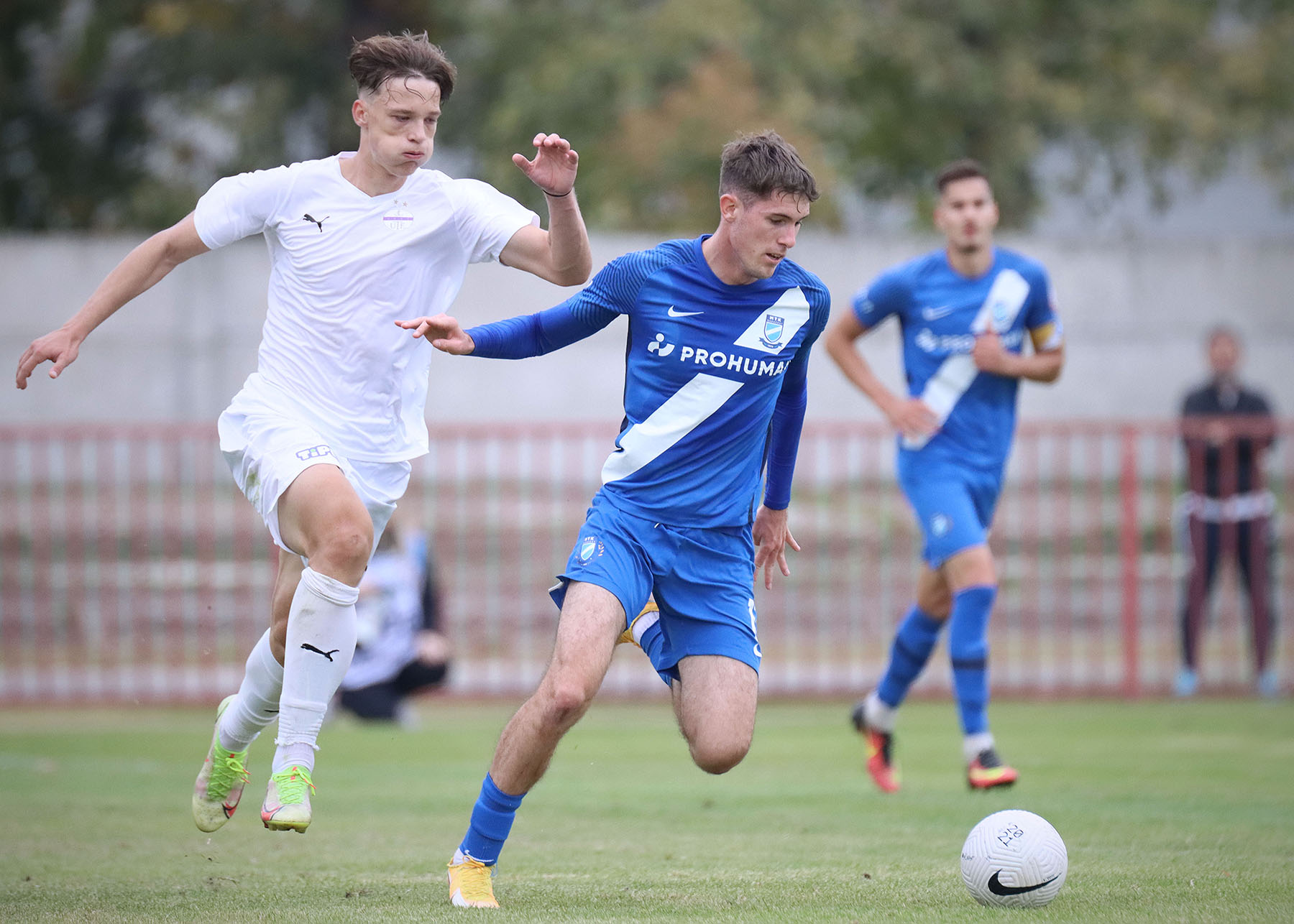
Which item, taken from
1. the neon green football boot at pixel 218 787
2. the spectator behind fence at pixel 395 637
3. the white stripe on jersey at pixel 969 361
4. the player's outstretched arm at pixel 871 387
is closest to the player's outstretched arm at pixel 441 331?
the neon green football boot at pixel 218 787

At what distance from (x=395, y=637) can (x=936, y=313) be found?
5.27 metres

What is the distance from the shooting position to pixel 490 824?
16.9 feet

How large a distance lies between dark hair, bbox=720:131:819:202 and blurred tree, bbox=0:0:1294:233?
1471 centimetres

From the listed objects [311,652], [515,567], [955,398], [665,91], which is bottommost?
[311,652]

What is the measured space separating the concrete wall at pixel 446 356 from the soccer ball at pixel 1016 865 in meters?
13.9

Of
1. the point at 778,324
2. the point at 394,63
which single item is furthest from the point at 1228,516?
the point at 394,63

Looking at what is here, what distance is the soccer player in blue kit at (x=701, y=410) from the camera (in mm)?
5375

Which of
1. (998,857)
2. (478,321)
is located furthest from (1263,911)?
(478,321)

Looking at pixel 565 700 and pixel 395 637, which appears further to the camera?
pixel 395 637

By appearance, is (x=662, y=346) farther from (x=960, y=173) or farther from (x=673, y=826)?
(x=960, y=173)

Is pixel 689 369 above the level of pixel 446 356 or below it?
below

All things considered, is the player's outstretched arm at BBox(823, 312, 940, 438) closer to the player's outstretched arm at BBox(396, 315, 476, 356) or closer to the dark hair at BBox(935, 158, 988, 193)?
the dark hair at BBox(935, 158, 988, 193)

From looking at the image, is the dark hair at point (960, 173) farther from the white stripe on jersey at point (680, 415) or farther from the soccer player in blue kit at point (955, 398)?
the white stripe on jersey at point (680, 415)

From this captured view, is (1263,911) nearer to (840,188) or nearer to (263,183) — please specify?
(263,183)
